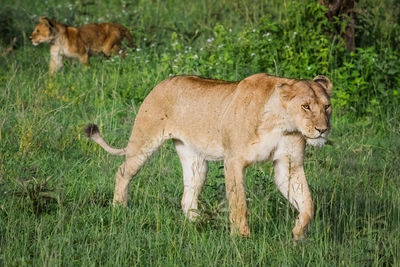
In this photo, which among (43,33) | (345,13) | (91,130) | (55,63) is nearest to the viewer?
(91,130)

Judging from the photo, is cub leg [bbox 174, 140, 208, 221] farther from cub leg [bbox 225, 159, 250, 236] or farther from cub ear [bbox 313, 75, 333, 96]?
cub ear [bbox 313, 75, 333, 96]

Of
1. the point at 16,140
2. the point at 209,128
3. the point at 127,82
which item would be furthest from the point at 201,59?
the point at 209,128

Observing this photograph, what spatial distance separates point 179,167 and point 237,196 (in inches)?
57.7

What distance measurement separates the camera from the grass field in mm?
3727

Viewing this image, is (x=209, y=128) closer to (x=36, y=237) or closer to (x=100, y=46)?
(x=36, y=237)

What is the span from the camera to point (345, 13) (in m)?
7.64

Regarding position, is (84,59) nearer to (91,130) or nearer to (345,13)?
(345,13)

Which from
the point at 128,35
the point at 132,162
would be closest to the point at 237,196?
the point at 132,162

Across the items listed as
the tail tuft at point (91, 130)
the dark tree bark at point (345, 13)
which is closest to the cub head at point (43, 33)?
the dark tree bark at point (345, 13)

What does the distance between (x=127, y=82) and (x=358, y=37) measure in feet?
8.24

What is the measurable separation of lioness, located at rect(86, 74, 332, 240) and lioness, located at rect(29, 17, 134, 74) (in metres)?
4.79

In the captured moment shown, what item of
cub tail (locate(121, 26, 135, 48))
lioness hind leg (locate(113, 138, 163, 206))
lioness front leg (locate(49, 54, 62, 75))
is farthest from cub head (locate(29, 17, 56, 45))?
lioness hind leg (locate(113, 138, 163, 206))

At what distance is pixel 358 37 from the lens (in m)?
8.05

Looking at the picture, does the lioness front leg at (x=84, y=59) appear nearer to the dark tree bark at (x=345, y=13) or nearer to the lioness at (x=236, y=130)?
the dark tree bark at (x=345, y=13)
